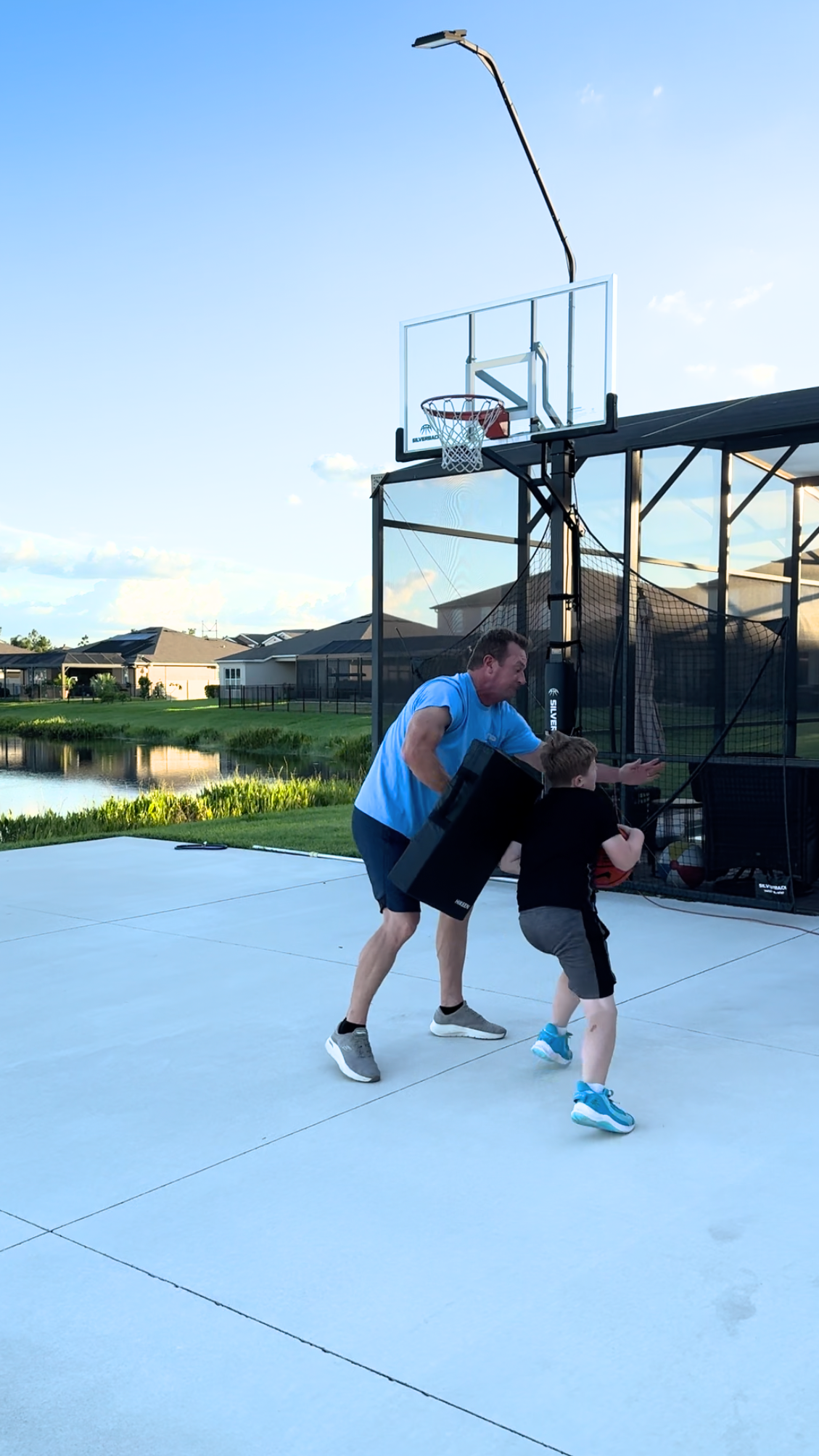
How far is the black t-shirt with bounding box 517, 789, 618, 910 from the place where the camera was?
4211mm

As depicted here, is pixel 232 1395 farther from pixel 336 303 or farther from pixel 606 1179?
pixel 336 303

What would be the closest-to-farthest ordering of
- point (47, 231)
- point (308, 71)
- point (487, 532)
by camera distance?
point (487, 532), point (308, 71), point (47, 231)

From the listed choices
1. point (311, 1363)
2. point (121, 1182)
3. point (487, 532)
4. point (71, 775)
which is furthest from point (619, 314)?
Answer: point (71, 775)

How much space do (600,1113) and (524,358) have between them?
246 inches

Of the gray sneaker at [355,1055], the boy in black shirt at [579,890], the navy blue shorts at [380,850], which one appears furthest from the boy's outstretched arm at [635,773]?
the gray sneaker at [355,1055]

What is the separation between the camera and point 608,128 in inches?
508

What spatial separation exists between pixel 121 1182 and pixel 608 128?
12388 millimetres

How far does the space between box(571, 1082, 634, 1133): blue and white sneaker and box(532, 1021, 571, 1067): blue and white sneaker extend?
625mm

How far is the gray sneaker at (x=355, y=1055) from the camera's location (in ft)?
15.3

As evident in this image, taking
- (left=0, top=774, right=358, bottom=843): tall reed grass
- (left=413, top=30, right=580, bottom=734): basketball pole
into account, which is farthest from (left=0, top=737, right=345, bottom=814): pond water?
(left=413, top=30, right=580, bottom=734): basketball pole

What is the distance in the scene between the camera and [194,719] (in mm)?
52938

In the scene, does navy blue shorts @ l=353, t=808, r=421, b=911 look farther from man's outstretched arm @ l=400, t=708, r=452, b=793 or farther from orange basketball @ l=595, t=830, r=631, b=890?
orange basketball @ l=595, t=830, r=631, b=890

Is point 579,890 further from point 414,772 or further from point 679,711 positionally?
point 679,711

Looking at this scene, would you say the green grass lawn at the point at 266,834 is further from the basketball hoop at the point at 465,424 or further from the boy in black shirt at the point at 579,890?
the boy in black shirt at the point at 579,890
